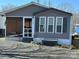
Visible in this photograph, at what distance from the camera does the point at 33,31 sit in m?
30.6

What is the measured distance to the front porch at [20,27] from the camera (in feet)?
102

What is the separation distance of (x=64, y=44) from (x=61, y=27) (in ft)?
6.75

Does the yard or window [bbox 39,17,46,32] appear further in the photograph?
window [bbox 39,17,46,32]

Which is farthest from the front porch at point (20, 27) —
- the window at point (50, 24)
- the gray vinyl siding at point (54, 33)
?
the window at point (50, 24)

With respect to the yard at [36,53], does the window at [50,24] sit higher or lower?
higher

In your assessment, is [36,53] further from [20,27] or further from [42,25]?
[20,27]

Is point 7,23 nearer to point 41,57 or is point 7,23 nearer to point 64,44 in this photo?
point 64,44

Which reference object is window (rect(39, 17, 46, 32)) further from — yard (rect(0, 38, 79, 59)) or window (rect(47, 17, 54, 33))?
yard (rect(0, 38, 79, 59))

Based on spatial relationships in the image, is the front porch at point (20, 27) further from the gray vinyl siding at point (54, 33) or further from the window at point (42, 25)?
the window at point (42, 25)

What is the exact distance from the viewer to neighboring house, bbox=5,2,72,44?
30047 mm

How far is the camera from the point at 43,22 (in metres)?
30.4

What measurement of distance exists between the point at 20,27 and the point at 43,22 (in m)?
5.53

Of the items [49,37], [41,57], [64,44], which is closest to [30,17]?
[49,37]

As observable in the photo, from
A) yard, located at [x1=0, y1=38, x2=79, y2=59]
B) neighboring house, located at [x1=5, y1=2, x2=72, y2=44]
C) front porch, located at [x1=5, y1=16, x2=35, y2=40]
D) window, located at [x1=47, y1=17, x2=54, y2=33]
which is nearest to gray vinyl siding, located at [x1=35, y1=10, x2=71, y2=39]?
neighboring house, located at [x1=5, y1=2, x2=72, y2=44]
